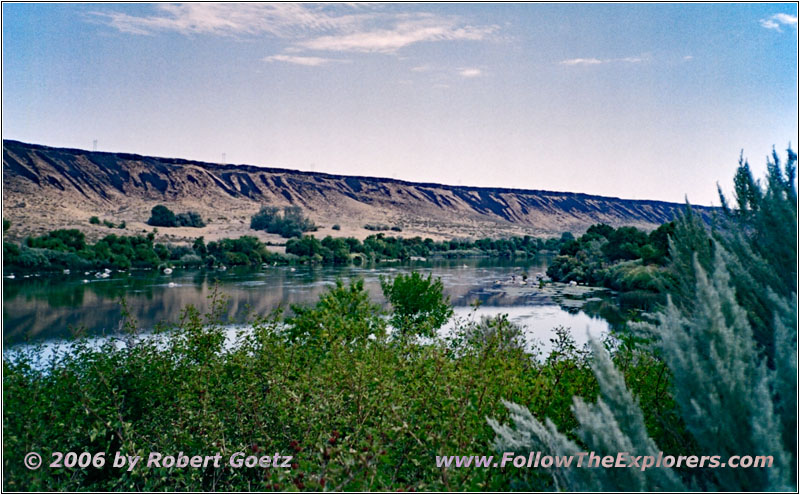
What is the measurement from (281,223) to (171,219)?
11879 millimetres

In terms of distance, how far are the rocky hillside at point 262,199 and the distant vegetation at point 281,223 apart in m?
1.88

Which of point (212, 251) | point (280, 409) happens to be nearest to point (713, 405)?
point (280, 409)

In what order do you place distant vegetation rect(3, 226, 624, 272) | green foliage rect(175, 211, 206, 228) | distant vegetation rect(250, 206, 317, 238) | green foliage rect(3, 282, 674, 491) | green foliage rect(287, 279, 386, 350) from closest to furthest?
1. green foliage rect(3, 282, 674, 491)
2. green foliage rect(287, 279, 386, 350)
3. distant vegetation rect(3, 226, 624, 272)
4. distant vegetation rect(250, 206, 317, 238)
5. green foliage rect(175, 211, 206, 228)

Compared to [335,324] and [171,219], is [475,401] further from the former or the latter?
[171,219]

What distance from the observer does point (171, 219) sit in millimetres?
65312

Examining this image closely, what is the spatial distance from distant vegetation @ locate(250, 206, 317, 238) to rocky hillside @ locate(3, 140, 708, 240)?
188cm

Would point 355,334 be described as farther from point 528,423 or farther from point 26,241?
point 26,241

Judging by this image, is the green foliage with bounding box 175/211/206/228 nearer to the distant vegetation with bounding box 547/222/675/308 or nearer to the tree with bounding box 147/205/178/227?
the tree with bounding box 147/205/178/227

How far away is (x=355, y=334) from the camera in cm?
645

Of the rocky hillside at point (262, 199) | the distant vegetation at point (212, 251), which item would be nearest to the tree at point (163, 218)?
the rocky hillside at point (262, 199)

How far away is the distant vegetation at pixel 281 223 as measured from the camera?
65438 mm

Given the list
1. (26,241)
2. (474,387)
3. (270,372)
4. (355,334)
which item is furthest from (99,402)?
(26,241)

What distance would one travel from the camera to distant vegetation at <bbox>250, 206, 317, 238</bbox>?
65438 millimetres

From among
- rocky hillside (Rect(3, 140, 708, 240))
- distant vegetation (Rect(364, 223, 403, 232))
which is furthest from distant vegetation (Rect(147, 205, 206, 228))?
distant vegetation (Rect(364, 223, 403, 232))
